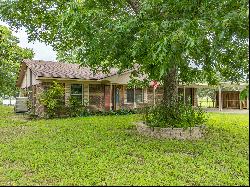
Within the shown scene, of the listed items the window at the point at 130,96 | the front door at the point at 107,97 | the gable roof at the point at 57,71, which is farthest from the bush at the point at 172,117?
the window at the point at 130,96

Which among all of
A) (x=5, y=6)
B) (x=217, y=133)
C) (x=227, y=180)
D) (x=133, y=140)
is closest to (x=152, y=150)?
(x=133, y=140)

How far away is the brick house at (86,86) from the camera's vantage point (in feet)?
72.2

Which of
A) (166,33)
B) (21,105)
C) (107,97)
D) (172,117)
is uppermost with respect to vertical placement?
(166,33)

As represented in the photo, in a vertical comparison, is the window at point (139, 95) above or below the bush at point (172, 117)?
above

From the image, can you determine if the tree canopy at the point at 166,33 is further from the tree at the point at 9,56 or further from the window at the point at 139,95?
the tree at the point at 9,56

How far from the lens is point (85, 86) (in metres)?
23.4

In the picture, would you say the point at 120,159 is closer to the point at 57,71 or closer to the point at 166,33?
the point at 166,33

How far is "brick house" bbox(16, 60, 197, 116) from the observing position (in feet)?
72.2

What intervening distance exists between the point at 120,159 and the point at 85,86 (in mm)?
15289

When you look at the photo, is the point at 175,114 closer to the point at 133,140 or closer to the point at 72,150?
the point at 133,140

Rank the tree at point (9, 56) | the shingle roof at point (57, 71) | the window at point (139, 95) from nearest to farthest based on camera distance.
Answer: the shingle roof at point (57, 71)
the window at point (139, 95)
the tree at point (9, 56)

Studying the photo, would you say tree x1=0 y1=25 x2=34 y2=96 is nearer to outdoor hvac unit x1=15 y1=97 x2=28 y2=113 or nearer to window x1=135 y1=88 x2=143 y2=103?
outdoor hvac unit x1=15 y1=97 x2=28 y2=113

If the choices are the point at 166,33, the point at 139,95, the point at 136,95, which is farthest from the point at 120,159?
the point at 139,95

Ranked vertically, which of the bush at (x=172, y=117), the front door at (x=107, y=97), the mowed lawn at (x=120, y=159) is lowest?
the mowed lawn at (x=120, y=159)
